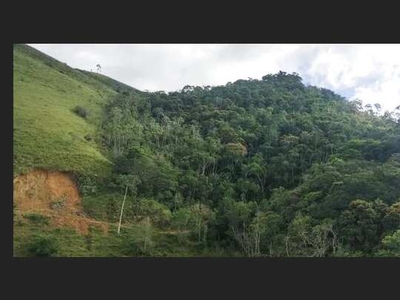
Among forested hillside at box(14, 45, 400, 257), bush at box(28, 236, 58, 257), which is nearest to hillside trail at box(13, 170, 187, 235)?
forested hillside at box(14, 45, 400, 257)

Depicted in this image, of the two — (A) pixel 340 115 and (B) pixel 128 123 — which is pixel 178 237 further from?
(A) pixel 340 115

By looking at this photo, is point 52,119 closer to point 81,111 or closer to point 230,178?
point 81,111

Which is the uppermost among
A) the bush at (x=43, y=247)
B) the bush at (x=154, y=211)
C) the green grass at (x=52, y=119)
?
the green grass at (x=52, y=119)

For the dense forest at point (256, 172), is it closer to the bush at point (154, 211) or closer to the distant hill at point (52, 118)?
the bush at point (154, 211)

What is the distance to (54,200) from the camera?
35750 millimetres

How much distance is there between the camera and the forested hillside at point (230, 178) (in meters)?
30.6

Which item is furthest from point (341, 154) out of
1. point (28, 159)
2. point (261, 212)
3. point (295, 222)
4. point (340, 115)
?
point (28, 159)

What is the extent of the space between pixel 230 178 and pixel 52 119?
15776 mm

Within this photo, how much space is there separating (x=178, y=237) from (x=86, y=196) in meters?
7.14

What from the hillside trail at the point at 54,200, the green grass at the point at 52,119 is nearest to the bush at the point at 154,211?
the hillside trail at the point at 54,200

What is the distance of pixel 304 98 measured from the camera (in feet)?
225

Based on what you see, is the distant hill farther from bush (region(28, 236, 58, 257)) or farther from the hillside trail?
bush (region(28, 236, 58, 257))

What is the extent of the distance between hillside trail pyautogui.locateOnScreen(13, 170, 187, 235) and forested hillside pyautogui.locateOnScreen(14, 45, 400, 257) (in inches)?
24.3

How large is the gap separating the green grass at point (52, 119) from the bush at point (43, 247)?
7334 millimetres
